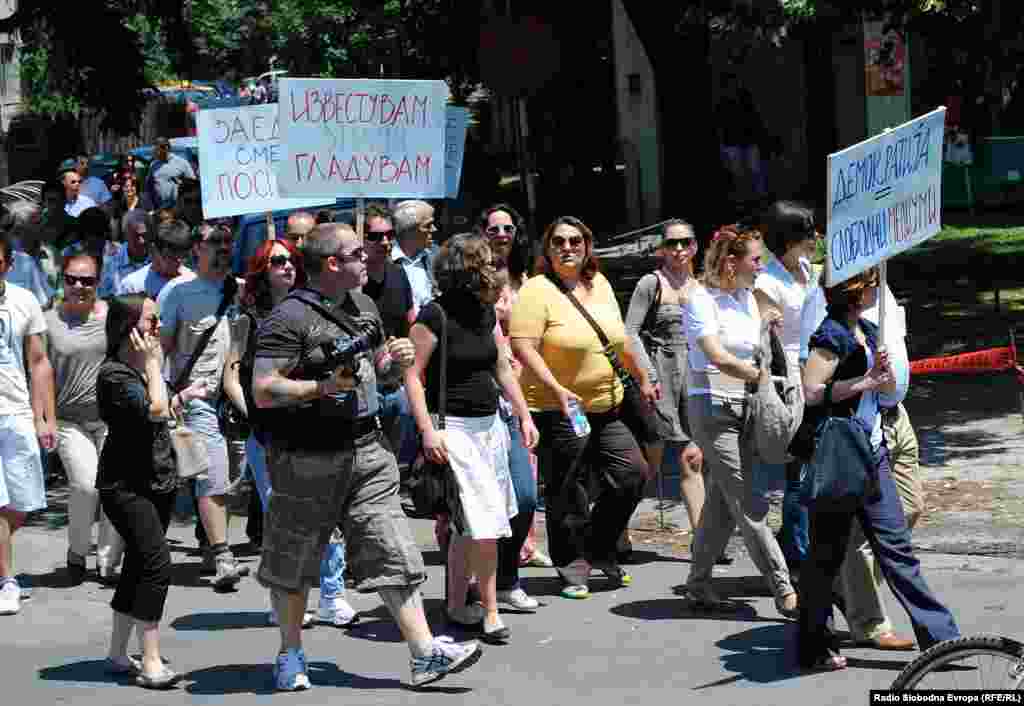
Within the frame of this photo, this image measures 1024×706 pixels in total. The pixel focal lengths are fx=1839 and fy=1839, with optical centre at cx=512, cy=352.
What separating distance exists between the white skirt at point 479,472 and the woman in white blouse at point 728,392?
94cm

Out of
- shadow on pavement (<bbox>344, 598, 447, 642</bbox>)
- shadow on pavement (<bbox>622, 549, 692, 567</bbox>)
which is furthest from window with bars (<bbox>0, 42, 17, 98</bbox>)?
shadow on pavement (<bbox>344, 598, 447, 642</bbox>)

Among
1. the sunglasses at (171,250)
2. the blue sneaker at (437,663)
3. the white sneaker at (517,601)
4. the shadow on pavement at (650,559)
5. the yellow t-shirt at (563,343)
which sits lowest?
the shadow on pavement at (650,559)

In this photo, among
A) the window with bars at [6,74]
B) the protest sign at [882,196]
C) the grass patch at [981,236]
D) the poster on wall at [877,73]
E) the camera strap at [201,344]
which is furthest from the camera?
the window with bars at [6,74]

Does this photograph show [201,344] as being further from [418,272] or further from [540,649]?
[540,649]

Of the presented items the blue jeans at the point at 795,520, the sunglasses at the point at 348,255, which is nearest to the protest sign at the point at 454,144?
A: the blue jeans at the point at 795,520

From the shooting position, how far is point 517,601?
8.35 meters

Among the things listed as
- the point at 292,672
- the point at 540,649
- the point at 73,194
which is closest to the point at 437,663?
the point at 292,672

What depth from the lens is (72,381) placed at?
9172 mm

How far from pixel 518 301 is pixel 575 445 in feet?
2.38

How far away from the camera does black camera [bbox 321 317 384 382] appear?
6.77 metres

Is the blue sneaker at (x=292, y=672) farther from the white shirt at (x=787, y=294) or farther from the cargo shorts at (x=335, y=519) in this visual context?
the white shirt at (x=787, y=294)

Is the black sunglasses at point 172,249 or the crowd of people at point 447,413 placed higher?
the black sunglasses at point 172,249

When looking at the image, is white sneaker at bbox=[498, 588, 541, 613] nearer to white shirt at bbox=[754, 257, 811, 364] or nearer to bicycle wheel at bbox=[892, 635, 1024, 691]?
white shirt at bbox=[754, 257, 811, 364]

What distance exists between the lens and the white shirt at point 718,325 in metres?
7.98
